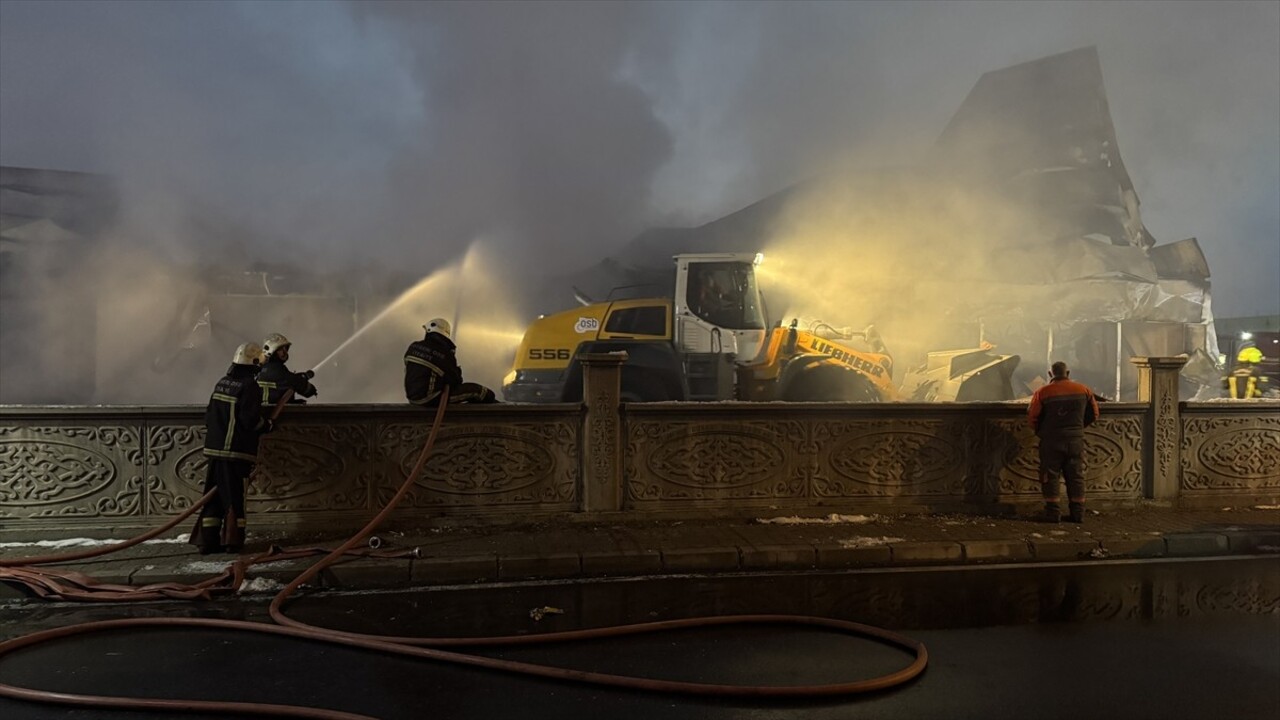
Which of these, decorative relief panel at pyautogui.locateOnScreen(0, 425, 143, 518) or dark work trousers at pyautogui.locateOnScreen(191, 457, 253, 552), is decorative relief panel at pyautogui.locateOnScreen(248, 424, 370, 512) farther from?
decorative relief panel at pyautogui.locateOnScreen(0, 425, 143, 518)

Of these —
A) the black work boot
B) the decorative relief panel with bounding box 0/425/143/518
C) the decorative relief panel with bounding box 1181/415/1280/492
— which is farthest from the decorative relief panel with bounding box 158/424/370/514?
the decorative relief panel with bounding box 1181/415/1280/492

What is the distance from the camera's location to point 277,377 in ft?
16.8

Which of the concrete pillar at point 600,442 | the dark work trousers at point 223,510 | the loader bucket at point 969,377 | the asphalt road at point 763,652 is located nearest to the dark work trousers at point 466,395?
the concrete pillar at point 600,442

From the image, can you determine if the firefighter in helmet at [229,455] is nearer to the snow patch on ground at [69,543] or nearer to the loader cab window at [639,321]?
the snow patch on ground at [69,543]

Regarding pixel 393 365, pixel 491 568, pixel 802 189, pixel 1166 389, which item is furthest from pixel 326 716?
pixel 802 189

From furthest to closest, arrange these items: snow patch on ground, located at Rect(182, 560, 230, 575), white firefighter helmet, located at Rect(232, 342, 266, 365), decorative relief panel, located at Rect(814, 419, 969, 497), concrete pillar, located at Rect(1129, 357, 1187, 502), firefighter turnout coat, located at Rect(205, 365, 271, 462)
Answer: concrete pillar, located at Rect(1129, 357, 1187, 502)
decorative relief panel, located at Rect(814, 419, 969, 497)
white firefighter helmet, located at Rect(232, 342, 266, 365)
firefighter turnout coat, located at Rect(205, 365, 271, 462)
snow patch on ground, located at Rect(182, 560, 230, 575)

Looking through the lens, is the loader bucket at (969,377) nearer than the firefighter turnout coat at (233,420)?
No

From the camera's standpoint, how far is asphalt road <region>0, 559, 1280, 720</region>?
A: 2699 millimetres

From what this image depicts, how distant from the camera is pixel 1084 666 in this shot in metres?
3.07

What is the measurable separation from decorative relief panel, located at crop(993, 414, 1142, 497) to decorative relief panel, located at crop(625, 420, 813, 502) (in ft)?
5.73

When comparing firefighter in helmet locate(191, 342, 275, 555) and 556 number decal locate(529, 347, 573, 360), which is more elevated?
556 number decal locate(529, 347, 573, 360)

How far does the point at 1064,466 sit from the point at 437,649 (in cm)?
484

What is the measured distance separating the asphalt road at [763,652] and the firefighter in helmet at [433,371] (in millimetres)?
1559

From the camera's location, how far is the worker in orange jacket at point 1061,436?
554 centimetres
